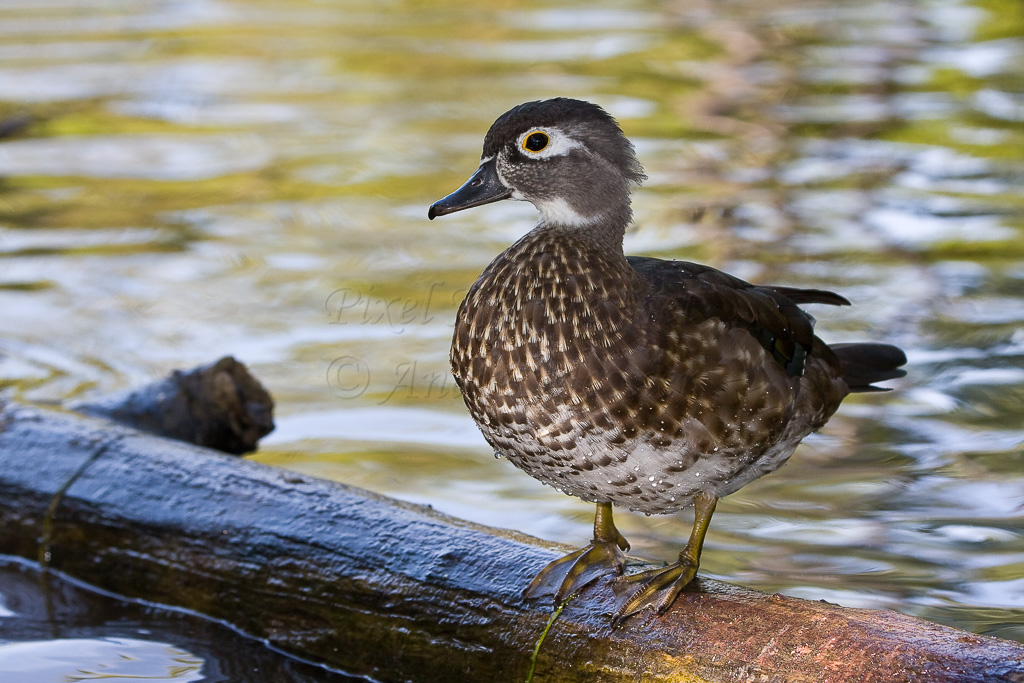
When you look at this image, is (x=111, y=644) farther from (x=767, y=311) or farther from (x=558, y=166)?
(x=767, y=311)

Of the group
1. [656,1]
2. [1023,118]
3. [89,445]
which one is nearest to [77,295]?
[89,445]

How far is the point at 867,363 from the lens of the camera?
390 cm

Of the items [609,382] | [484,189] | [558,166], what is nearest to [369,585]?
[609,382]

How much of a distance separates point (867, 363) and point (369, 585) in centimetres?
162

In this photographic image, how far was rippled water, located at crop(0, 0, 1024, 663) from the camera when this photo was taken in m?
4.93

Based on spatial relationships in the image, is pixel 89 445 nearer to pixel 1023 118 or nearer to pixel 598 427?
pixel 598 427

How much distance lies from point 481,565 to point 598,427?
0.53 metres

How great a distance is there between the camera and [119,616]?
4086 millimetres

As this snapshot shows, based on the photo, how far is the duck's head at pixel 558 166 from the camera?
11.4 ft

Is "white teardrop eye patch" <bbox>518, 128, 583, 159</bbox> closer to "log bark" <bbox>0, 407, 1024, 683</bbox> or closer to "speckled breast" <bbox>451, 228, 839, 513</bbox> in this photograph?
"speckled breast" <bbox>451, 228, 839, 513</bbox>

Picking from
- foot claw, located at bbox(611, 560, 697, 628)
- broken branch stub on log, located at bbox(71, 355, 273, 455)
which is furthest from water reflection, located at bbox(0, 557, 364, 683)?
foot claw, located at bbox(611, 560, 697, 628)

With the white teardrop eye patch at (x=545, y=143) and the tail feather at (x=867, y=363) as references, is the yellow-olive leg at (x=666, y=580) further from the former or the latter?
the white teardrop eye patch at (x=545, y=143)

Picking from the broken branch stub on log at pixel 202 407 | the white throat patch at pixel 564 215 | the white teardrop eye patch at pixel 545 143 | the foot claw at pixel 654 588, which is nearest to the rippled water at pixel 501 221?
the broken branch stub on log at pixel 202 407

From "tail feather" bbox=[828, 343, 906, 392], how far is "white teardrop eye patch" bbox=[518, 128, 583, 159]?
1.06 meters
